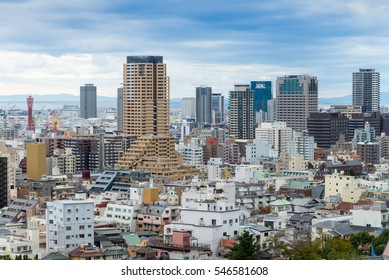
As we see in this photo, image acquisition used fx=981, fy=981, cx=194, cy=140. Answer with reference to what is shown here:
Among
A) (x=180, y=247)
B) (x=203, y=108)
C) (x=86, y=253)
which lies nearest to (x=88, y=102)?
(x=203, y=108)

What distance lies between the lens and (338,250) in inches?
257

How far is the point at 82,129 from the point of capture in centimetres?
2466

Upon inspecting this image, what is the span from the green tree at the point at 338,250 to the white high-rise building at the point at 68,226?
2.04 metres

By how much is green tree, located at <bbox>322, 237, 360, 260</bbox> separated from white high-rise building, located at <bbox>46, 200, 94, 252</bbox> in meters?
2.04

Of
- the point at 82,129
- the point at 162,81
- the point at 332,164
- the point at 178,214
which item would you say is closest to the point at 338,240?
the point at 178,214

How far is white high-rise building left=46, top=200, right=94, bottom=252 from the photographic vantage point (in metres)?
8.04

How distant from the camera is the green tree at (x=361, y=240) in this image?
280 inches

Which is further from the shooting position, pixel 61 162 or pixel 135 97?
pixel 135 97

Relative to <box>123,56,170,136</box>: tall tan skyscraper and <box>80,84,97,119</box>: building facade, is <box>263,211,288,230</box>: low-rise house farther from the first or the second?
<box>80,84,97,119</box>: building facade

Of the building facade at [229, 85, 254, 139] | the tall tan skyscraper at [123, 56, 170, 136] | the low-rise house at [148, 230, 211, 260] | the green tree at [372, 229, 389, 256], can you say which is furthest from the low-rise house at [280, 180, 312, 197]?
the building facade at [229, 85, 254, 139]

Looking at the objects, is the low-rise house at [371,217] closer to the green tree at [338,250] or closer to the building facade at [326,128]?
the green tree at [338,250]

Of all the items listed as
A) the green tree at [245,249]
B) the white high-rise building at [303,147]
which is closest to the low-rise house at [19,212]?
the green tree at [245,249]
